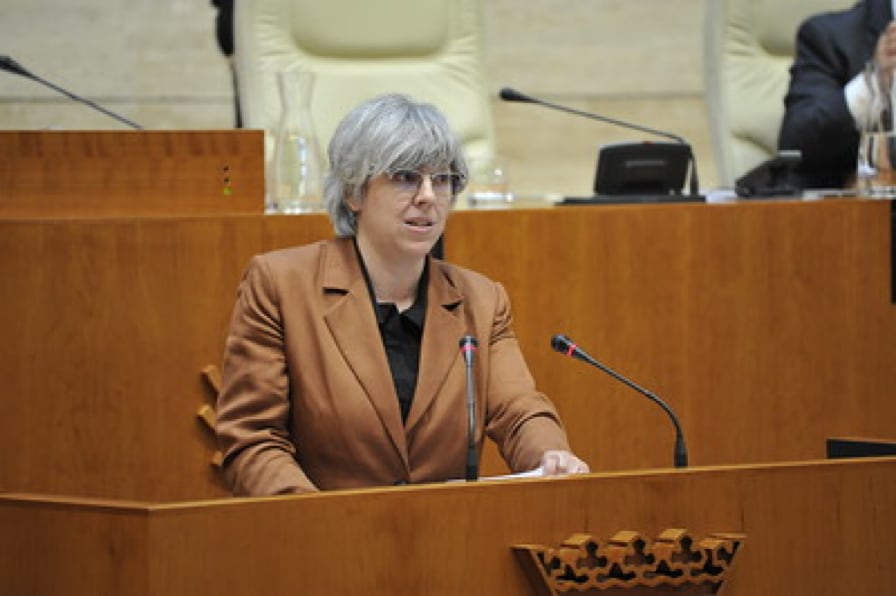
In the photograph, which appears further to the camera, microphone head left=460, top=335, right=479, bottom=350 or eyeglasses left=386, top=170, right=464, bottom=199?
eyeglasses left=386, top=170, right=464, bottom=199

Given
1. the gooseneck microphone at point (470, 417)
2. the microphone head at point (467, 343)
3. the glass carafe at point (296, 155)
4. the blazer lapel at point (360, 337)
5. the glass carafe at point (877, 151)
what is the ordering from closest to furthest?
the gooseneck microphone at point (470, 417)
the microphone head at point (467, 343)
the blazer lapel at point (360, 337)
the glass carafe at point (296, 155)
the glass carafe at point (877, 151)

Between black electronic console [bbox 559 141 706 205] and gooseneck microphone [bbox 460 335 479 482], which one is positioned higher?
black electronic console [bbox 559 141 706 205]

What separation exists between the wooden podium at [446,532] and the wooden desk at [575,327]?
1336 mm

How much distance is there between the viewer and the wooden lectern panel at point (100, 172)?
142 inches

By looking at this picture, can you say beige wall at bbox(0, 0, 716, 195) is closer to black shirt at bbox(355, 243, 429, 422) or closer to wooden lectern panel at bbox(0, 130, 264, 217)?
wooden lectern panel at bbox(0, 130, 264, 217)

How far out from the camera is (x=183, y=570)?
2.10m

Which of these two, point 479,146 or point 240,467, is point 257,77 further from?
point 240,467

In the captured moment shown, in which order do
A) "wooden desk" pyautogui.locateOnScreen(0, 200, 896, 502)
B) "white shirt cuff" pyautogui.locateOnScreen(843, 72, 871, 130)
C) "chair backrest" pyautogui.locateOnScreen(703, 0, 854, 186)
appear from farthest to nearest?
"chair backrest" pyautogui.locateOnScreen(703, 0, 854, 186)
"white shirt cuff" pyautogui.locateOnScreen(843, 72, 871, 130)
"wooden desk" pyautogui.locateOnScreen(0, 200, 896, 502)

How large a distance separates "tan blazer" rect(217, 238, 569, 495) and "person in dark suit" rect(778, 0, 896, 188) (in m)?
2.04

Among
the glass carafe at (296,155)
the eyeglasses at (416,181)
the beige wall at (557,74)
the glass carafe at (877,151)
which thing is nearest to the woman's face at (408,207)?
the eyeglasses at (416,181)

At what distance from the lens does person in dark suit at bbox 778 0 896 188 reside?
4773mm

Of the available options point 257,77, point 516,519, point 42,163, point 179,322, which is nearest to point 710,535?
point 516,519

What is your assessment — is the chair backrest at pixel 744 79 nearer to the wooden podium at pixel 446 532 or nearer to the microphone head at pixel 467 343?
the microphone head at pixel 467 343

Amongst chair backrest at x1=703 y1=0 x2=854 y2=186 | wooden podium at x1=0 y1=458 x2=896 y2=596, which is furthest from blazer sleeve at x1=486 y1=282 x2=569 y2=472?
chair backrest at x1=703 y1=0 x2=854 y2=186
